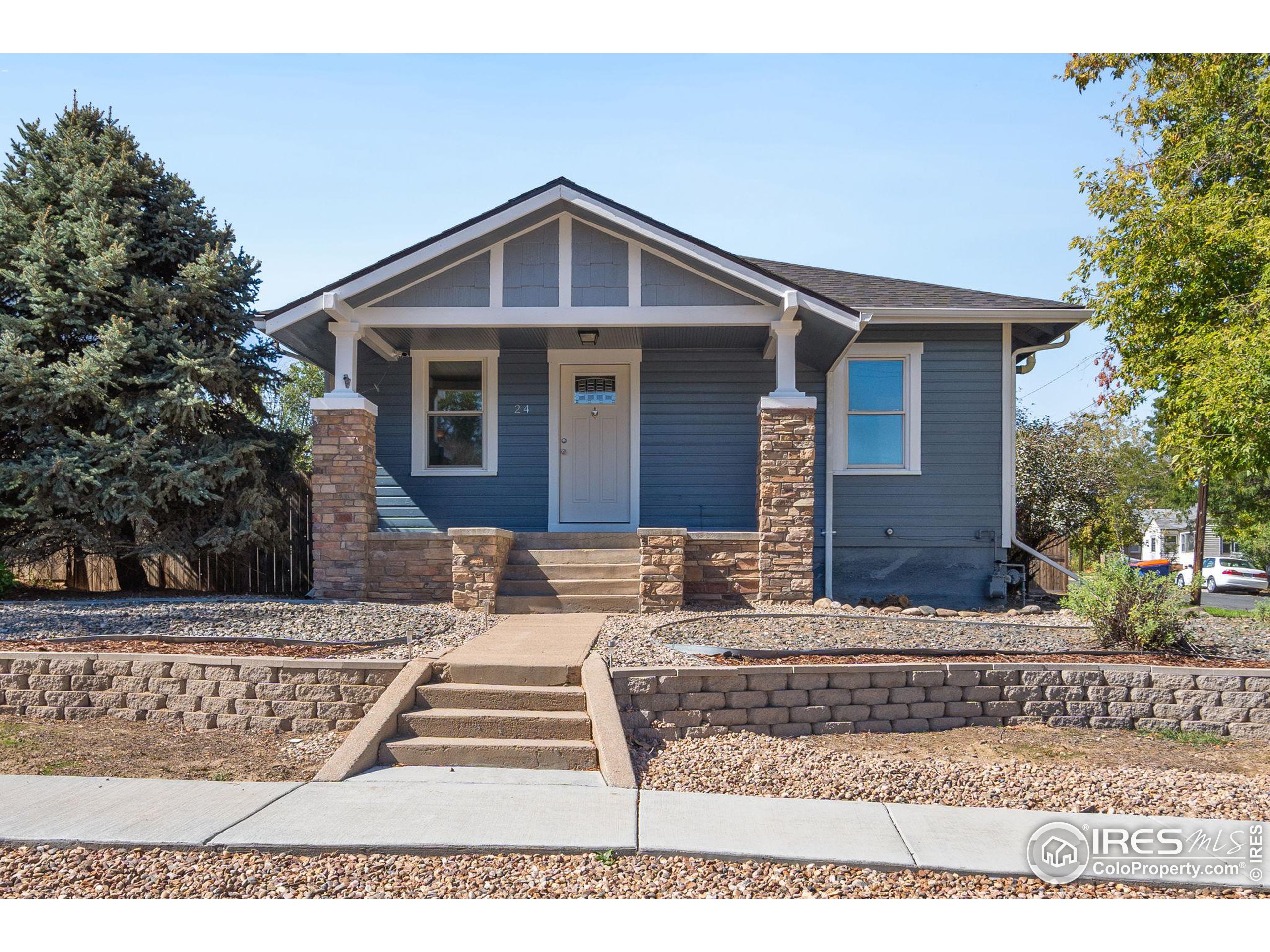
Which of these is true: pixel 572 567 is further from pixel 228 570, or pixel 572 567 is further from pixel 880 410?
pixel 228 570

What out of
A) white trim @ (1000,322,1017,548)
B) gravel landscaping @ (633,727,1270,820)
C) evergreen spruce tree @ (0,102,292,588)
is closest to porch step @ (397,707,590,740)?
gravel landscaping @ (633,727,1270,820)

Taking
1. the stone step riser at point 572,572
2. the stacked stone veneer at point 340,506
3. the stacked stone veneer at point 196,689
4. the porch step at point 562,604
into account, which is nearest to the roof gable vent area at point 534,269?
the stacked stone veneer at point 340,506

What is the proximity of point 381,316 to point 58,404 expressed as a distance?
3.62 m

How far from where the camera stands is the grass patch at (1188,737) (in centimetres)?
642

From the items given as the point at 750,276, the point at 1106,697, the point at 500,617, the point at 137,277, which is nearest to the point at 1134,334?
the point at 750,276

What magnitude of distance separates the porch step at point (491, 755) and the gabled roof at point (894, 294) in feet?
21.0

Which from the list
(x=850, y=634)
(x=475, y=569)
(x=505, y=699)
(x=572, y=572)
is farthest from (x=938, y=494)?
(x=505, y=699)

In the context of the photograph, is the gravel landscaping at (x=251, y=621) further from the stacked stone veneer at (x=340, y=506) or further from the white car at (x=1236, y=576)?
the white car at (x=1236, y=576)

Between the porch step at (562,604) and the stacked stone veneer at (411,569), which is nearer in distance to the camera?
the porch step at (562,604)

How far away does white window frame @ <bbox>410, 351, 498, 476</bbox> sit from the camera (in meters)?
11.5

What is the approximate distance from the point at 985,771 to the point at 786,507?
4273 mm
